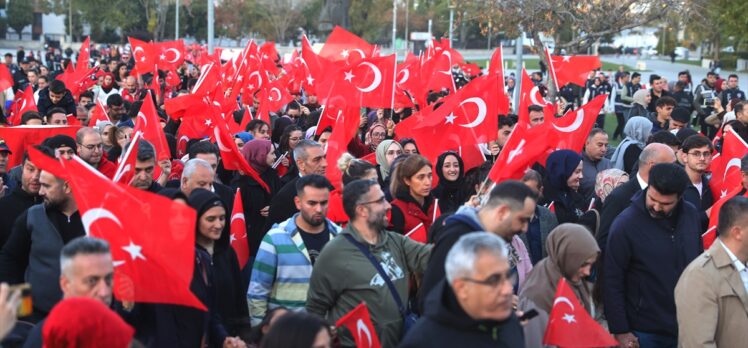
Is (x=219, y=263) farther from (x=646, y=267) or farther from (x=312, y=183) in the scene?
(x=646, y=267)

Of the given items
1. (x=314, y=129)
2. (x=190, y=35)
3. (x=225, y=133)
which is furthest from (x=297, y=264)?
(x=190, y=35)

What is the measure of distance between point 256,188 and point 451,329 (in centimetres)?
520

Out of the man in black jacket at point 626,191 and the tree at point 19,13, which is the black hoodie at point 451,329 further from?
the tree at point 19,13

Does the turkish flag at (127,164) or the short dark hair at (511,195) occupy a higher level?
the short dark hair at (511,195)

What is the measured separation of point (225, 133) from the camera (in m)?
9.75

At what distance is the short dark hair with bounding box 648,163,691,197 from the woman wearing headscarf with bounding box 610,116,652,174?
4.25 m

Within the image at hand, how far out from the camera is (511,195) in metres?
5.19

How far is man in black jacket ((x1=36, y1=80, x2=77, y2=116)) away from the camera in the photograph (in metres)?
13.9

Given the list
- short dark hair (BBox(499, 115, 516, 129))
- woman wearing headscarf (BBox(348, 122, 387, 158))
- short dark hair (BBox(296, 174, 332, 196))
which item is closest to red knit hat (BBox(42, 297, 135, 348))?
short dark hair (BBox(296, 174, 332, 196))

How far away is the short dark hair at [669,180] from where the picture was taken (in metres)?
6.24

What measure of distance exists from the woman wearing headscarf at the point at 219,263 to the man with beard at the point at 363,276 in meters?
0.57

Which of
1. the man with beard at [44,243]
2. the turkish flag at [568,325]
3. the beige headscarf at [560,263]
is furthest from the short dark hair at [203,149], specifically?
the turkish flag at [568,325]

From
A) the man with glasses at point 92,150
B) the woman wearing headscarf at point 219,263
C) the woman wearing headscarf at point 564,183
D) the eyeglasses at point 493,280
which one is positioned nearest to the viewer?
the eyeglasses at point 493,280

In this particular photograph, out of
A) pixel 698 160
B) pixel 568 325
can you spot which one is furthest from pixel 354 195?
pixel 698 160
